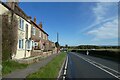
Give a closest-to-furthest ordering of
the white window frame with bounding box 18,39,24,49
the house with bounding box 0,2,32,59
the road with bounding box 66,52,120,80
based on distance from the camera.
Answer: the road with bounding box 66,52,120,80 < the house with bounding box 0,2,32,59 < the white window frame with bounding box 18,39,24,49

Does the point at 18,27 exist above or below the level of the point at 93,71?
above

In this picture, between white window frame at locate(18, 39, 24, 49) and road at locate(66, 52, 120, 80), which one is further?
white window frame at locate(18, 39, 24, 49)

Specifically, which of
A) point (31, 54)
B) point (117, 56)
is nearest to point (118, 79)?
point (31, 54)

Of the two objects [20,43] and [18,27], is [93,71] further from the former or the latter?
[20,43]

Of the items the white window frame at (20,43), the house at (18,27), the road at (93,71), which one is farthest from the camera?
the white window frame at (20,43)

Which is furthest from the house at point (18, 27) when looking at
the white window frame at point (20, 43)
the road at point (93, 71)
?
the road at point (93, 71)

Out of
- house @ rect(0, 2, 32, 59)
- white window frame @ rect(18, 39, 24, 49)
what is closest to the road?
house @ rect(0, 2, 32, 59)

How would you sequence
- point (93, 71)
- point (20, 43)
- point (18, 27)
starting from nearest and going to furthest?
point (93, 71)
point (18, 27)
point (20, 43)

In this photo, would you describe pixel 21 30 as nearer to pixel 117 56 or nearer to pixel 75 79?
pixel 75 79

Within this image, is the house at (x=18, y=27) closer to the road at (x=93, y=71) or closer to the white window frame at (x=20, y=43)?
the white window frame at (x=20, y=43)

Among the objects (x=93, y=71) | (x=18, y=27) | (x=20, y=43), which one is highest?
(x=18, y=27)

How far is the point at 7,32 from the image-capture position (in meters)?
21.5

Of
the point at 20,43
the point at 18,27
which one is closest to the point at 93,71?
the point at 18,27

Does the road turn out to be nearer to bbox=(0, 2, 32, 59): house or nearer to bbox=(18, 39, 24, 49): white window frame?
bbox=(0, 2, 32, 59): house
